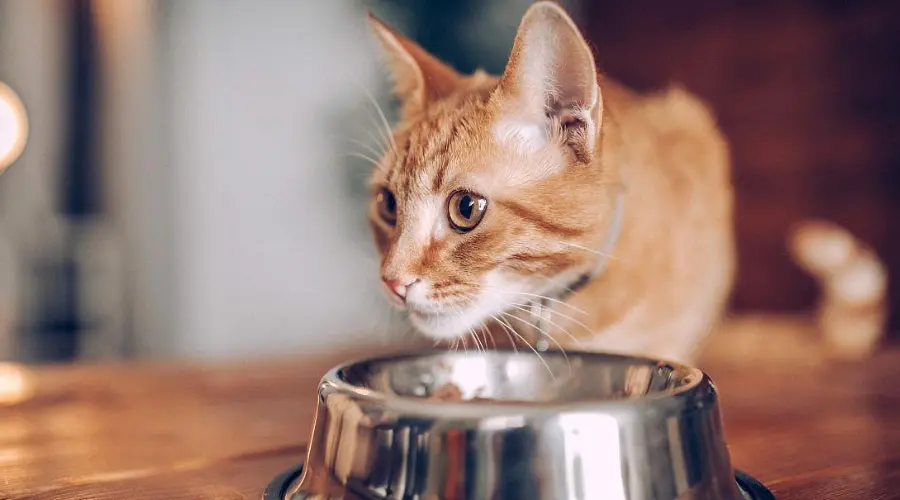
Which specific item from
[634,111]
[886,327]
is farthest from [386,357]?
[886,327]

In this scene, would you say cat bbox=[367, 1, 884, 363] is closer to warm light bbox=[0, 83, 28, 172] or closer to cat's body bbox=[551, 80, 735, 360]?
cat's body bbox=[551, 80, 735, 360]

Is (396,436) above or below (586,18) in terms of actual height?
below

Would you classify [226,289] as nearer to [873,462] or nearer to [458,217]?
[458,217]

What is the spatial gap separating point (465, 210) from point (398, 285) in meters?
0.11

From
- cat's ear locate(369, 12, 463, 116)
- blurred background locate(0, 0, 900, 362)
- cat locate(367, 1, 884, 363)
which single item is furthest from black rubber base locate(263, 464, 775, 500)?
blurred background locate(0, 0, 900, 362)

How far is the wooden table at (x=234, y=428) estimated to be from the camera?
0.65 metres

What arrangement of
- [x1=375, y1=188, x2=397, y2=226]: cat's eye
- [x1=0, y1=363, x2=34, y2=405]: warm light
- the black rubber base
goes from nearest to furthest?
the black rubber base
[x1=375, y1=188, x2=397, y2=226]: cat's eye
[x1=0, y1=363, x2=34, y2=405]: warm light

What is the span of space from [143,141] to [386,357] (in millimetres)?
2748

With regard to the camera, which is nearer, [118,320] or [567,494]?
[567,494]

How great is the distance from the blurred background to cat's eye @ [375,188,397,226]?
1.47 m

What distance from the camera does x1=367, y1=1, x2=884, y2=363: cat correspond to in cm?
78

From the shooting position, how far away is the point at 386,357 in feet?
2.20

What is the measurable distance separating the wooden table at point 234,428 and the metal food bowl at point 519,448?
14 cm

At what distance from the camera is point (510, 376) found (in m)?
0.70
